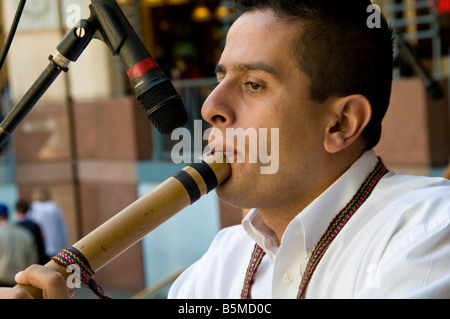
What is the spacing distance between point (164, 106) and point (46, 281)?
0.44 metres

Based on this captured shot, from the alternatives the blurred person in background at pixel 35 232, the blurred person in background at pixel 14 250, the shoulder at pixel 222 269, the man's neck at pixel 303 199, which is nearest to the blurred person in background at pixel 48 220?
the blurred person in background at pixel 35 232

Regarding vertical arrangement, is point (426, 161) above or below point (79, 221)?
above

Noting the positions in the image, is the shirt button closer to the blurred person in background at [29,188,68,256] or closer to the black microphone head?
the black microphone head

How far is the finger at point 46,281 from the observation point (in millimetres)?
1070

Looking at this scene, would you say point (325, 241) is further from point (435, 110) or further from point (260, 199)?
point (435, 110)

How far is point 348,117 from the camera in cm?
153

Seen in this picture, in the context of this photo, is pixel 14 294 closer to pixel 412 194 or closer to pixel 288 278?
pixel 288 278

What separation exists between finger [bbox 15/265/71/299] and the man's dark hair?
73 centimetres

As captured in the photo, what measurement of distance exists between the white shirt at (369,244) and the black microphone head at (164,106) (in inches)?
14.6

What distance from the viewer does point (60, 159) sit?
8.58 meters

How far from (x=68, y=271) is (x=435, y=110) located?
525 cm

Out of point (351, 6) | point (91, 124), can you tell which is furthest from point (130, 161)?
point (351, 6)

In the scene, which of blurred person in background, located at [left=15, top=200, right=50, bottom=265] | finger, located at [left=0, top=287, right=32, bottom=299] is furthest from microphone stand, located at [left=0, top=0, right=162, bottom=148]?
blurred person in background, located at [left=15, top=200, right=50, bottom=265]

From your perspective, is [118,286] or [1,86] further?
[1,86]
